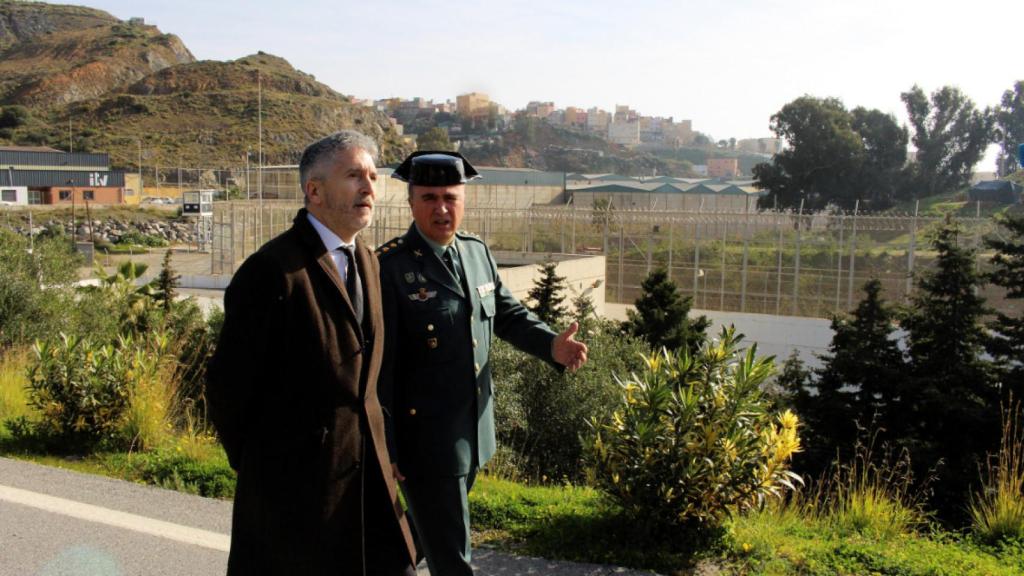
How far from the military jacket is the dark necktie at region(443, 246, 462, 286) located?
0.9 inches

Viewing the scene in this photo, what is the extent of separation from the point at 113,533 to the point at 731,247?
82.1ft

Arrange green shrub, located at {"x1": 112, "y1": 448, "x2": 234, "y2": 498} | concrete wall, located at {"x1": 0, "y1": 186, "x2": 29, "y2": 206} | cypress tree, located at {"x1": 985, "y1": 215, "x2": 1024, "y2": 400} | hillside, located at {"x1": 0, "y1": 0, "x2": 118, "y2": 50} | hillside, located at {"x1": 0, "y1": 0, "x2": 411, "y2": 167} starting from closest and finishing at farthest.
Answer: green shrub, located at {"x1": 112, "y1": 448, "x2": 234, "y2": 498}, cypress tree, located at {"x1": 985, "y1": 215, "x2": 1024, "y2": 400}, concrete wall, located at {"x1": 0, "y1": 186, "x2": 29, "y2": 206}, hillside, located at {"x1": 0, "y1": 0, "x2": 411, "y2": 167}, hillside, located at {"x1": 0, "y1": 0, "x2": 118, "y2": 50}

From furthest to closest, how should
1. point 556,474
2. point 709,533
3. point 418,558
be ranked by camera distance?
point 556,474 → point 709,533 → point 418,558

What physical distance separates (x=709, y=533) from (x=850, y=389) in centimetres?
1023

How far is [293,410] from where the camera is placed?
8.46 ft

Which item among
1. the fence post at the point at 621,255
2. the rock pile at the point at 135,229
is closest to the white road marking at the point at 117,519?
the fence post at the point at 621,255

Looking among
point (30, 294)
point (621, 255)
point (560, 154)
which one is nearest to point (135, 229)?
point (621, 255)

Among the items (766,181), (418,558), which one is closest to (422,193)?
(418,558)

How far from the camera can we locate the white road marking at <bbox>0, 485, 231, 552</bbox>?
4133 millimetres

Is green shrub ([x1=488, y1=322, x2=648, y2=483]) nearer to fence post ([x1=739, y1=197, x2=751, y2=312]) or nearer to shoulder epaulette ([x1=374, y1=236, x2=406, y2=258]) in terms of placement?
shoulder epaulette ([x1=374, y1=236, x2=406, y2=258])

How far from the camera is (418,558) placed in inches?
122

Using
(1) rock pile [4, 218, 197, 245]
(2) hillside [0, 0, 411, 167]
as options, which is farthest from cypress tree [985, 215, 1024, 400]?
(2) hillside [0, 0, 411, 167]

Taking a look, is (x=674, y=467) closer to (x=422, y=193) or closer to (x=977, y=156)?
(x=422, y=193)

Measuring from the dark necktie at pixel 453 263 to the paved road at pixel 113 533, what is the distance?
1.29m
